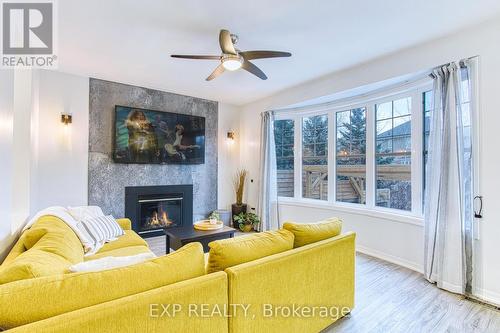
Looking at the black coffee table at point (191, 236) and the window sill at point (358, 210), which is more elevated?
the window sill at point (358, 210)

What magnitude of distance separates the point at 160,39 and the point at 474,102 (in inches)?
130

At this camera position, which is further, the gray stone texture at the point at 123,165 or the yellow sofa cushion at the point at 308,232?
the gray stone texture at the point at 123,165

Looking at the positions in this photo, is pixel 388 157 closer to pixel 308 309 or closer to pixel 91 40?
pixel 308 309

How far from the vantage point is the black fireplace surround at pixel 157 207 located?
438cm

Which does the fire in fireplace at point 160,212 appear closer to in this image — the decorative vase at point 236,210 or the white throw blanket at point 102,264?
the decorative vase at point 236,210

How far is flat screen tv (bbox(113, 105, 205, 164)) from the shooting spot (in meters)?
4.26

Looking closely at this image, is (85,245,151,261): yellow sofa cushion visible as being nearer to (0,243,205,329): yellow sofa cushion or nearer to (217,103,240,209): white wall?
(0,243,205,329): yellow sofa cushion

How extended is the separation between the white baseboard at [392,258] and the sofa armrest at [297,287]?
1.50m

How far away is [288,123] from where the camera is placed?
16.9 ft

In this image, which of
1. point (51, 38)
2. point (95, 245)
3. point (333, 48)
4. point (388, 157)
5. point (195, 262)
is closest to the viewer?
point (195, 262)

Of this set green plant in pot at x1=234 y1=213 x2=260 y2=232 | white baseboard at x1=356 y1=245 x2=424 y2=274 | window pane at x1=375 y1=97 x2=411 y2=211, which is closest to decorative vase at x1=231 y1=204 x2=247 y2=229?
green plant in pot at x1=234 y1=213 x2=260 y2=232

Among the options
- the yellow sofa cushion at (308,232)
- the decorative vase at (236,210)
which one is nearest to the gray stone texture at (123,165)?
the decorative vase at (236,210)

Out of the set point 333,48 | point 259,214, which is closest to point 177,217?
point 259,214

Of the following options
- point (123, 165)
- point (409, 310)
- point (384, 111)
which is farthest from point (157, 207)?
point (384, 111)
